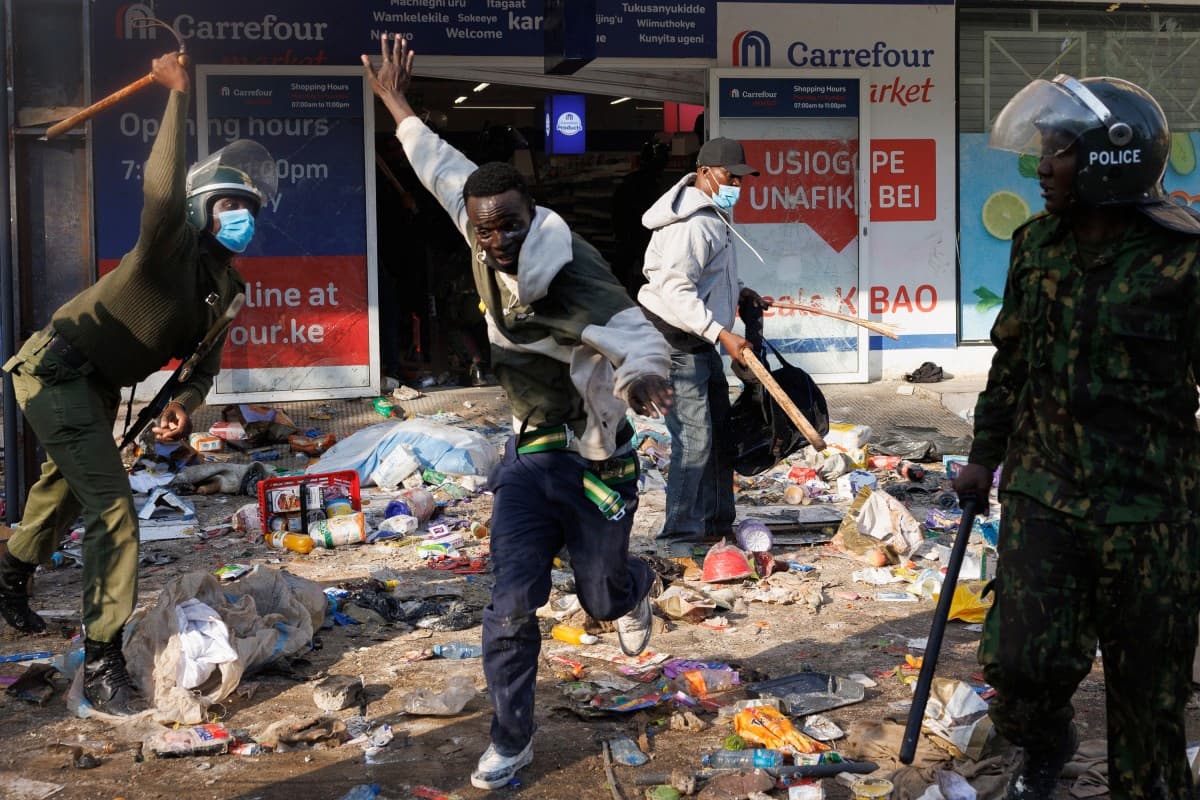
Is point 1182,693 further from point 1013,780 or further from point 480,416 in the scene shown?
point 480,416

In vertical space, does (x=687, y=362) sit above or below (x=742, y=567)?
above

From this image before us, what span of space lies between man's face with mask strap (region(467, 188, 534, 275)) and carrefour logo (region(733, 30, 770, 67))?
8576mm

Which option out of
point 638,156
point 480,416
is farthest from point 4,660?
point 638,156

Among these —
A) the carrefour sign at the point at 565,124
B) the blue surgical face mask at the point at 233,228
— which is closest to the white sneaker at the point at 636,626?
the blue surgical face mask at the point at 233,228

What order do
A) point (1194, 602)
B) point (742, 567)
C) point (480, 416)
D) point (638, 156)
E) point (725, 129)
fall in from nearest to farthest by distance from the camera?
1. point (1194, 602)
2. point (742, 567)
3. point (480, 416)
4. point (725, 129)
5. point (638, 156)

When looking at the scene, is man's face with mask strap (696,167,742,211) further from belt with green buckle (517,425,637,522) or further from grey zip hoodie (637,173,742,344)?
belt with green buckle (517,425,637,522)

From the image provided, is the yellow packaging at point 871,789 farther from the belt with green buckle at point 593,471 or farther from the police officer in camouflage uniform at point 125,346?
the police officer in camouflage uniform at point 125,346

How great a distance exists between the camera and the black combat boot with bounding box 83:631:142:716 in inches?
191

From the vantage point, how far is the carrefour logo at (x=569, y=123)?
1386 cm

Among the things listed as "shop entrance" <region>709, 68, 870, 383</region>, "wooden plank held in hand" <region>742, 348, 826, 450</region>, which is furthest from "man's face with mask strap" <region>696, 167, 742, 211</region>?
"shop entrance" <region>709, 68, 870, 383</region>

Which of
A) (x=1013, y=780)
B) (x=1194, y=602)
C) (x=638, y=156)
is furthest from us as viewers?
(x=638, y=156)

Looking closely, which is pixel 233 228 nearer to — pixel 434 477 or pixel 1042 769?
pixel 1042 769

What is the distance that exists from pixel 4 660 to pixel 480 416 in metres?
6.06

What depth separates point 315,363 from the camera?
459 inches
